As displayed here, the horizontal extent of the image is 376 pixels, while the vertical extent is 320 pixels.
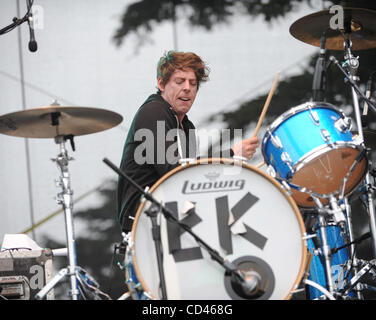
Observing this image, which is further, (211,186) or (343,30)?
(343,30)

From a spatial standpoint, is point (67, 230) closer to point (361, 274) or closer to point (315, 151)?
point (315, 151)

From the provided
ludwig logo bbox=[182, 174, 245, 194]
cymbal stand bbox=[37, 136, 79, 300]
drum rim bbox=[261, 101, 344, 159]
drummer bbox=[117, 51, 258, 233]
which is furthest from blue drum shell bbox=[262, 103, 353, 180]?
cymbal stand bbox=[37, 136, 79, 300]

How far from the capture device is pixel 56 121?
2527 millimetres

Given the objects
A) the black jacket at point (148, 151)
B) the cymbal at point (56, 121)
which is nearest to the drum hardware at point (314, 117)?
the black jacket at point (148, 151)

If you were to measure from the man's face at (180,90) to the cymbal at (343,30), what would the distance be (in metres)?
0.65

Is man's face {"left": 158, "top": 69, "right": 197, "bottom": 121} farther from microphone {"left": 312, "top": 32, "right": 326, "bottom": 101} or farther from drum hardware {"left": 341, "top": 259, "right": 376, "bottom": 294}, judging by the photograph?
drum hardware {"left": 341, "top": 259, "right": 376, "bottom": 294}

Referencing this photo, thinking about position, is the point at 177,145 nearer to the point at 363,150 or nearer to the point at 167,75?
the point at 167,75

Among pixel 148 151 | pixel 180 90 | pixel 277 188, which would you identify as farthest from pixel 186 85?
pixel 277 188

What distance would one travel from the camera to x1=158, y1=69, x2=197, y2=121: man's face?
319 centimetres

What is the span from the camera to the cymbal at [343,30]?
10.4 feet

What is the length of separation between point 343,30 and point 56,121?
5.49 ft

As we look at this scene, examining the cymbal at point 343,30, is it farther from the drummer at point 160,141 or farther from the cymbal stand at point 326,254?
the cymbal stand at point 326,254

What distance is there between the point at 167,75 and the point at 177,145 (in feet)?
2.11

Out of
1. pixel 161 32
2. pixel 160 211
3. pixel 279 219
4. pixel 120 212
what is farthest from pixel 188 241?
pixel 161 32
